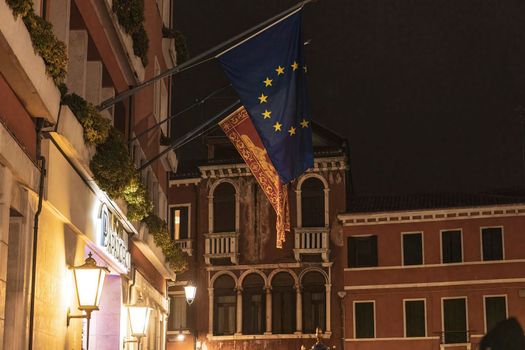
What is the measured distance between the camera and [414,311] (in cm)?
3928

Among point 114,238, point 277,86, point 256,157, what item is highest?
point 277,86

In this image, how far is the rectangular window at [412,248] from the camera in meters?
39.6

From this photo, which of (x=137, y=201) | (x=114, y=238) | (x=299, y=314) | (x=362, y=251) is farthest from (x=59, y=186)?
(x=362, y=251)

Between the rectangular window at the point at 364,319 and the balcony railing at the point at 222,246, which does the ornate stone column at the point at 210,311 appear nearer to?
the balcony railing at the point at 222,246

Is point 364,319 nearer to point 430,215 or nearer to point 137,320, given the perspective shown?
point 430,215

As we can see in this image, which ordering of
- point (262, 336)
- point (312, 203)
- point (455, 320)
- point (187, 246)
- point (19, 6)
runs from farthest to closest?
1. point (187, 246)
2. point (312, 203)
3. point (262, 336)
4. point (455, 320)
5. point (19, 6)

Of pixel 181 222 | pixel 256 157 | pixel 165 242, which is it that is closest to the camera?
pixel 256 157

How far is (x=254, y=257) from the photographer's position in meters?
41.0

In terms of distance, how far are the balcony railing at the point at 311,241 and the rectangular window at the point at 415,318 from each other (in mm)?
3824

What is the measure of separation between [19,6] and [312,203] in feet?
109

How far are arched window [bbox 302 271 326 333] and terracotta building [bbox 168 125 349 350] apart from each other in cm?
4

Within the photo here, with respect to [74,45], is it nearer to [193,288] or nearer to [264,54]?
[264,54]

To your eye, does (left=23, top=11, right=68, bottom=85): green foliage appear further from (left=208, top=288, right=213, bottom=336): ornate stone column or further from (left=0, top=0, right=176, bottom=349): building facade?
(left=208, top=288, right=213, bottom=336): ornate stone column

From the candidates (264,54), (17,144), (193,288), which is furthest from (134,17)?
(193,288)
